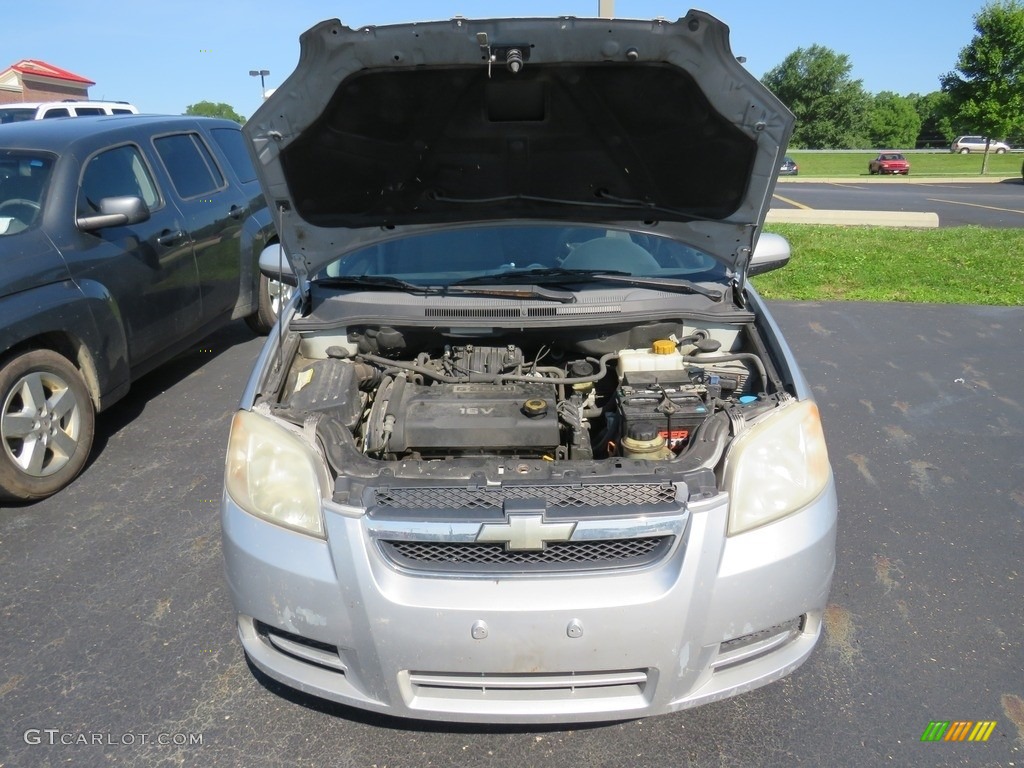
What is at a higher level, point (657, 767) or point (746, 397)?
point (746, 397)

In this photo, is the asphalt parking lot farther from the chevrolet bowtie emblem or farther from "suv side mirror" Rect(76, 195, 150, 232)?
"suv side mirror" Rect(76, 195, 150, 232)

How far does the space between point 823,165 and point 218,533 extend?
4627 centimetres

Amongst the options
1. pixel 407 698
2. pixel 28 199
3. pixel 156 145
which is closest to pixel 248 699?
pixel 407 698

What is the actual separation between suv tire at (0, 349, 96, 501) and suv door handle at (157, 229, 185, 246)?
1208 millimetres

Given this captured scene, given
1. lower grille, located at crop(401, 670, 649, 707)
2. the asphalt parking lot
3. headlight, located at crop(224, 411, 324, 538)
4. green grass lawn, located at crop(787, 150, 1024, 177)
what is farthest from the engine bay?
green grass lawn, located at crop(787, 150, 1024, 177)

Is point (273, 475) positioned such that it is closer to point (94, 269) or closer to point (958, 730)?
point (958, 730)

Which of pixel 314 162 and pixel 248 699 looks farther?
pixel 314 162

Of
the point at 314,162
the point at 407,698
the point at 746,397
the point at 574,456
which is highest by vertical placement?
the point at 314,162

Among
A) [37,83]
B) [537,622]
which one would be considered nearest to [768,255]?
[537,622]

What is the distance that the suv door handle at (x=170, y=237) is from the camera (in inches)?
186

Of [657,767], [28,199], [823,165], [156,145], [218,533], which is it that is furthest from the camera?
[823,165]

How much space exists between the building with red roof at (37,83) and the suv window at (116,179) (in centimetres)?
3411

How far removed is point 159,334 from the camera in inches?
183

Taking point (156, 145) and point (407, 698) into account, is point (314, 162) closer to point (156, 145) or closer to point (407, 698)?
point (407, 698)
